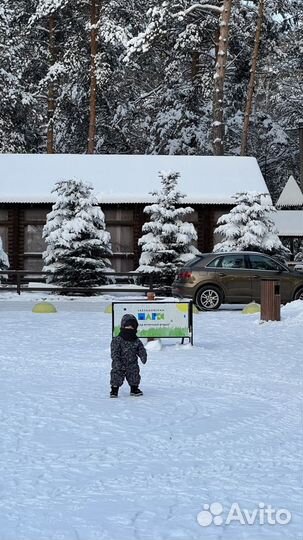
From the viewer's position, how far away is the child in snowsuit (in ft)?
31.9

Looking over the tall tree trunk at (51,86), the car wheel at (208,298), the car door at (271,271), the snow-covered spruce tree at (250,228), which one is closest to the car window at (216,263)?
the car wheel at (208,298)

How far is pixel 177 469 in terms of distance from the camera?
6.56m

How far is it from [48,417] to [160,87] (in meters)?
39.1

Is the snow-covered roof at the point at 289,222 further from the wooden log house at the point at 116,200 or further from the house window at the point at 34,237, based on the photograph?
the house window at the point at 34,237

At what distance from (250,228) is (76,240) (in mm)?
5853

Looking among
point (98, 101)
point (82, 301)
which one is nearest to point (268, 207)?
point (82, 301)

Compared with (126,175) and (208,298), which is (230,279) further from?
(126,175)

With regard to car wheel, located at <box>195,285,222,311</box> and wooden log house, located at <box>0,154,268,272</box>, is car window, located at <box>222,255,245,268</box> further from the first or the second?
wooden log house, located at <box>0,154,268,272</box>

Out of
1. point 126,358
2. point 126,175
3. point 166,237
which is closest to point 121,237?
point 126,175

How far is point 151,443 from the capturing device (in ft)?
24.3

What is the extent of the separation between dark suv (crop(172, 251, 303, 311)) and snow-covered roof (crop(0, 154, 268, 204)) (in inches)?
347

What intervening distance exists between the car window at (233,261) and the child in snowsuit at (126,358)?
479 inches

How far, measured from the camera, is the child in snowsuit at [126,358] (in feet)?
31.9

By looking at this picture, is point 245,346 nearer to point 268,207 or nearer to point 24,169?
point 268,207
